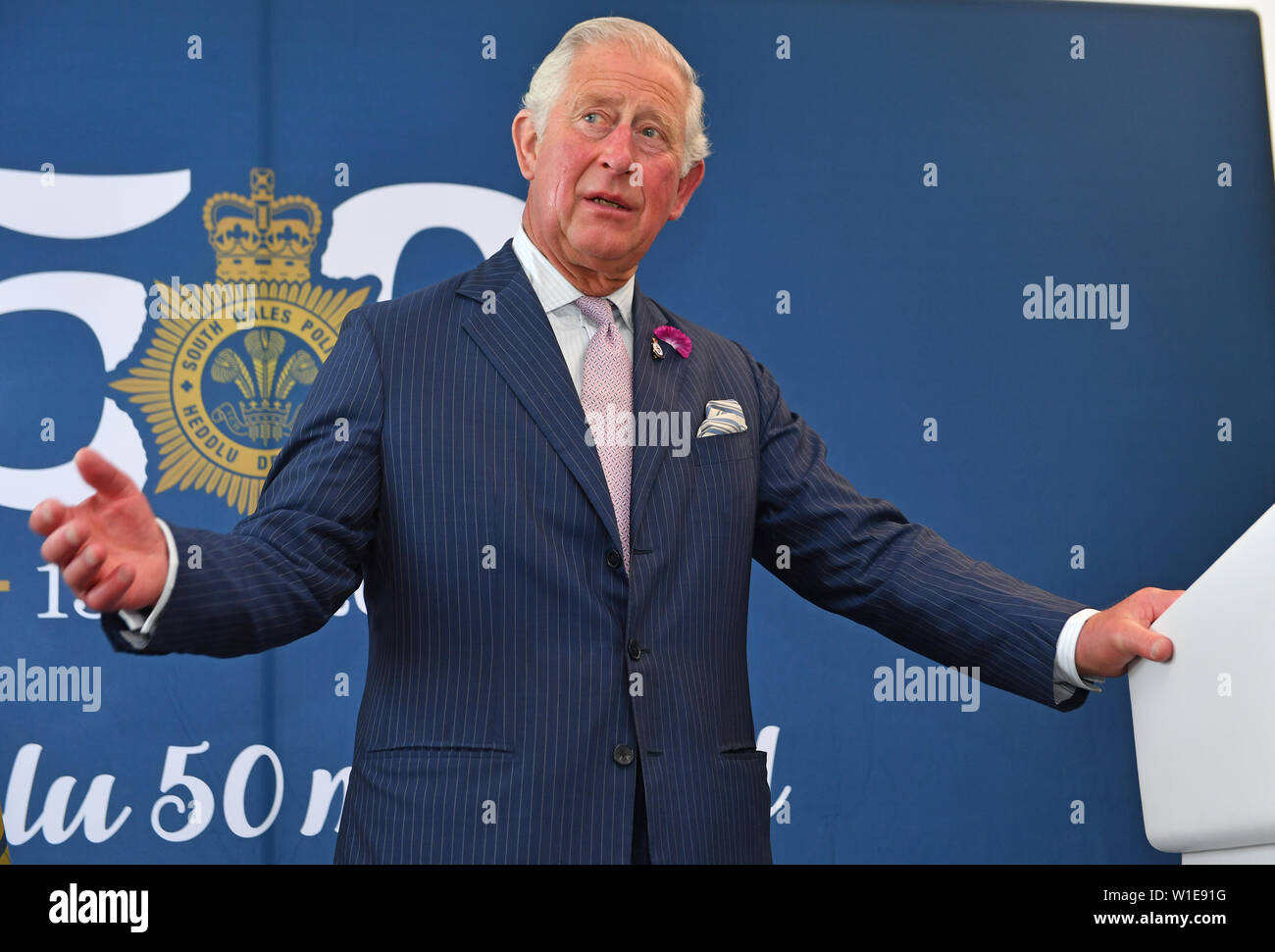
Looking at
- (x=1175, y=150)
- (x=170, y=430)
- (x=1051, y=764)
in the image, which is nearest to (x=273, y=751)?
(x=170, y=430)

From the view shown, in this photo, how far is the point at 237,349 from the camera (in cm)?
297

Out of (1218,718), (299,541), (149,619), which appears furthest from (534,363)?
(1218,718)

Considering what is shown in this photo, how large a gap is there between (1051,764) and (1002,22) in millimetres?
1975

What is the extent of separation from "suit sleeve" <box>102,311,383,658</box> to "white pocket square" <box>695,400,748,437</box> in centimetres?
46

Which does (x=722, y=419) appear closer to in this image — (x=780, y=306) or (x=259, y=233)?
(x=780, y=306)

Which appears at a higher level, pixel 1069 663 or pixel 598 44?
pixel 598 44

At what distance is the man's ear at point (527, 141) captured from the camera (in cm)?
189

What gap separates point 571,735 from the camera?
1.52 metres

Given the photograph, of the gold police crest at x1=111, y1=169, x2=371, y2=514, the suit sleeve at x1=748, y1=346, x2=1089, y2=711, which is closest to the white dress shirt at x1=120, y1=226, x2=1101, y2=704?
the suit sleeve at x1=748, y1=346, x2=1089, y2=711

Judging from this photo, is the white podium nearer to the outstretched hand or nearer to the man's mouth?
the outstretched hand

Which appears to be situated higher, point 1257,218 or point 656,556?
point 1257,218

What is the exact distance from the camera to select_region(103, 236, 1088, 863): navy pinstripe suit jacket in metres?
1.50

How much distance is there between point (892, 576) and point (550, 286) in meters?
0.65
